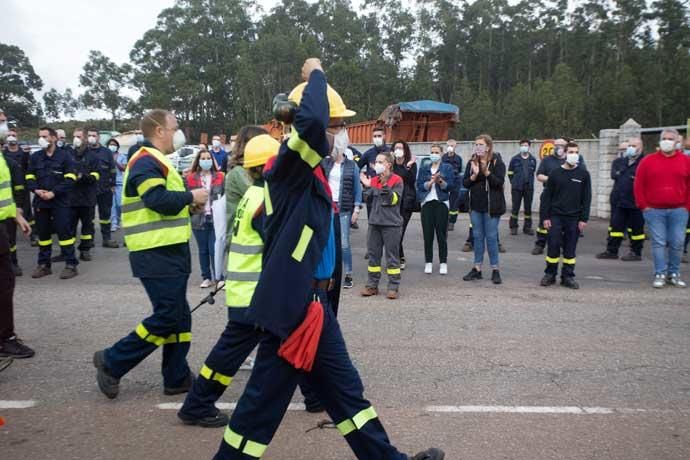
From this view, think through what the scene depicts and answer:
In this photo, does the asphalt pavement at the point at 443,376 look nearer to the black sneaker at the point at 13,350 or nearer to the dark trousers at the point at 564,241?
the black sneaker at the point at 13,350

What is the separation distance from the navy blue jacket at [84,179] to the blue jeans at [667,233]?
829 cm

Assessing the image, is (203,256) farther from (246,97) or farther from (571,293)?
(246,97)

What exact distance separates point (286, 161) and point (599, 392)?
3.31 metres

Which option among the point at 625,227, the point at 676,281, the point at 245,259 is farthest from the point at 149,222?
the point at 625,227

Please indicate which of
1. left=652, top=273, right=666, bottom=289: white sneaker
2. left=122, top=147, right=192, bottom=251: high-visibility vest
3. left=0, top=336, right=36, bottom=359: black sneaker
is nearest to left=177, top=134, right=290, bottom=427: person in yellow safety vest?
left=122, top=147, right=192, bottom=251: high-visibility vest

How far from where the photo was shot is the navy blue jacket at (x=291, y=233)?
282cm

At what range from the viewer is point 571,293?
8328mm

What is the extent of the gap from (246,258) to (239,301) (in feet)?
0.92

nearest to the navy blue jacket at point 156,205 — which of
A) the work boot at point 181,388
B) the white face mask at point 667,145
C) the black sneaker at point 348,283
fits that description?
the work boot at point 181,388

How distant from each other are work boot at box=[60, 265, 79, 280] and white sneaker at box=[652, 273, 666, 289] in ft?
27.1

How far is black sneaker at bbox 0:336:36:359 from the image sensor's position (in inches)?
213

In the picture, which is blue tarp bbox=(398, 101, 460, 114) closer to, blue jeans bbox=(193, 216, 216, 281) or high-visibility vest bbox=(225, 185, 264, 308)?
blue jeans bbox=(193, 216, 216, 281)

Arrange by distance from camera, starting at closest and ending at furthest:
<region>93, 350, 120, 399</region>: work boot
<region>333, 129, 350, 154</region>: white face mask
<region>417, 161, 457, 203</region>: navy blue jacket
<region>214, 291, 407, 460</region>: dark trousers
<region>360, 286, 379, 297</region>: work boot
Answer: <region>214, 291, 407, 460</region>: dark trousers → <region>333, 129, 350, 154</region>: white face mask → <region>93, 350, 120, 399</region>: work boot → <region>360, 286, 379, 297</region>: work boot → <region>417, 161, 457, 203</region>: navy blue jacket

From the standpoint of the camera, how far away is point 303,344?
2910 mm
